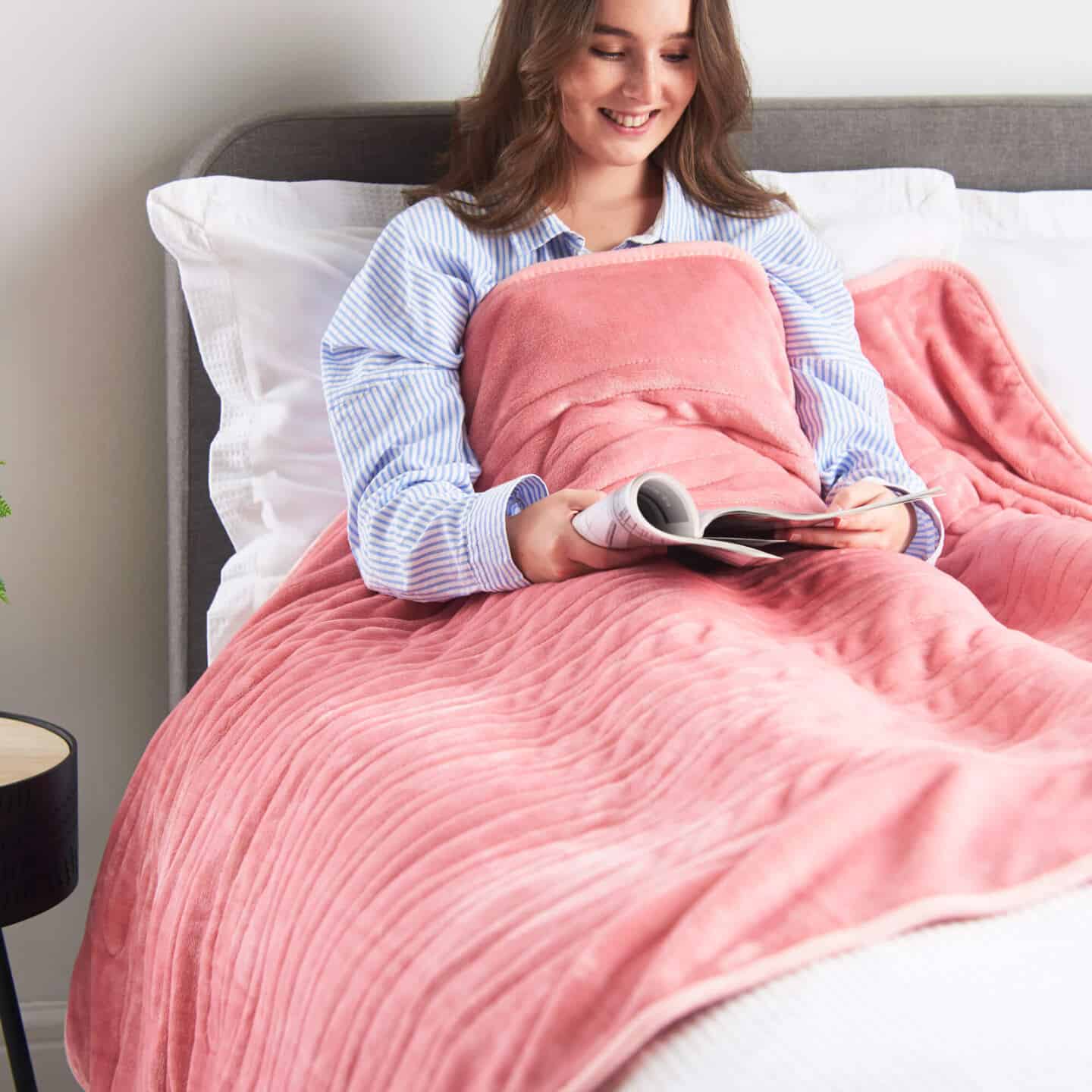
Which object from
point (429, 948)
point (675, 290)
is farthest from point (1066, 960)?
point (675, 290)

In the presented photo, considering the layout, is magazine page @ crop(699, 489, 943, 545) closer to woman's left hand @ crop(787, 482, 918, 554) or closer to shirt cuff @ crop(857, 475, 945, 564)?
woman's left hand @ crop(787, 482, 918, 554)

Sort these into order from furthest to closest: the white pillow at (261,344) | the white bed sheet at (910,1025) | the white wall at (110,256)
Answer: the white wall at (110,256) → the white pillow at (261,344) → the white bed sheet at (910,1025)

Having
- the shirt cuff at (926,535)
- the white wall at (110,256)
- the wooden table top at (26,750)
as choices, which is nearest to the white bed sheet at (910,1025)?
the shirt cuff at (926,535)

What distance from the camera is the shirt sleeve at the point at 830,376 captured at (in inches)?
50.9

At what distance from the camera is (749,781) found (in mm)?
678

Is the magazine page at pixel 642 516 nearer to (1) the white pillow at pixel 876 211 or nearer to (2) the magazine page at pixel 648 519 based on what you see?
(2) the magazine page at pixel 648 519

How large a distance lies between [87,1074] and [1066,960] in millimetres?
871

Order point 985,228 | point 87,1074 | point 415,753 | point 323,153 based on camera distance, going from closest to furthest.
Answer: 1. point 415,753
2. point 87,1074
3. point 323,153
4. point 985,228

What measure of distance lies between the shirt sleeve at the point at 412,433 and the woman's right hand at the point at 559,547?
0.05ft

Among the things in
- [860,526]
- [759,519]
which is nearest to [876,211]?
[860,526]

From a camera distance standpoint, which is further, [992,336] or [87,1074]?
[992,336]

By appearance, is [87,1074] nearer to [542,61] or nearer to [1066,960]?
[1066,960]

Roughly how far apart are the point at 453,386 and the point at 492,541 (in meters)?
0.23

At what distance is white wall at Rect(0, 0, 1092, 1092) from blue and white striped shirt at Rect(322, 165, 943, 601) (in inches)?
14.3
